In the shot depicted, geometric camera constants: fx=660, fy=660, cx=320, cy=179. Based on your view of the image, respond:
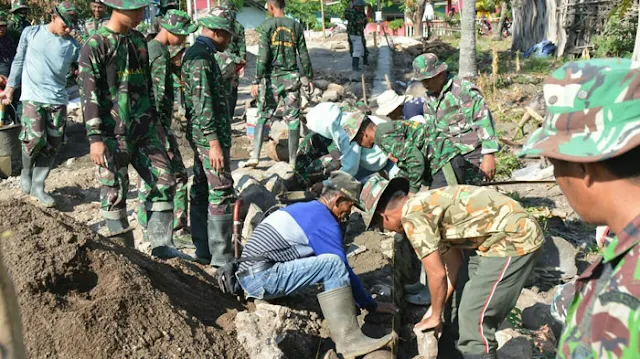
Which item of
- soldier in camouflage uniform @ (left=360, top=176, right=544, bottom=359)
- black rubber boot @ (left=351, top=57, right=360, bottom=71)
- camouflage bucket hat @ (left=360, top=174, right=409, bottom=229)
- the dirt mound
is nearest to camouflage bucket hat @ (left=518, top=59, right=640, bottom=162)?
soldier in camouflage uniform @ (left=360, top=176, right=544, bottom=359)

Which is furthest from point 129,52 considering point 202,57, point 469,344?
point 469,344

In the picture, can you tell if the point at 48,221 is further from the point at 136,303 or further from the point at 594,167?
the point at 594,167

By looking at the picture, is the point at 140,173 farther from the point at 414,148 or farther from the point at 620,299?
the point at 620,299

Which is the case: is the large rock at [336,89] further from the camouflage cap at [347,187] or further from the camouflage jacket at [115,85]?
the camouflage cap at [347,187]

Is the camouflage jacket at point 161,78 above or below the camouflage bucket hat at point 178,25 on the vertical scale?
below

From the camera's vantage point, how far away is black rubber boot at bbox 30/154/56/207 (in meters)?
6.75

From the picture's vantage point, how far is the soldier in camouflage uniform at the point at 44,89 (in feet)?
21.5

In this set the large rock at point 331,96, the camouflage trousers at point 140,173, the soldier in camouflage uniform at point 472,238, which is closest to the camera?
the soldier in camouflage uniform at point 472,238

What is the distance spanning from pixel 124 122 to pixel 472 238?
2574mm

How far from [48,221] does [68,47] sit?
10.7 ft

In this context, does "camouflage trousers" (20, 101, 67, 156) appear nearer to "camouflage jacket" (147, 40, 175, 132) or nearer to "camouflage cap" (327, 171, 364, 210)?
"camouflage jacket" (147, 40, 175, 132)

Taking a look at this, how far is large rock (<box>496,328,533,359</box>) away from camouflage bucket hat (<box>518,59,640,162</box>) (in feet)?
10.1

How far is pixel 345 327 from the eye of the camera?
A: 13.3 feet

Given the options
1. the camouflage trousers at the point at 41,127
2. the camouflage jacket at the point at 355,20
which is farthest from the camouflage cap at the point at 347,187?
the camouflage jacket at the point at 355,20
